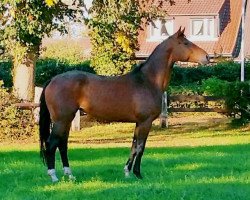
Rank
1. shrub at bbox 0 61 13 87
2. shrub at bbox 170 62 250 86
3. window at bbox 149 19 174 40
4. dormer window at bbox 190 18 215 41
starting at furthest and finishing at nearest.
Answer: window at bbox 149 19 174 40 < dormer window at bbox 190 18 215 41 < shrub at bbox 170 62 250 86 < shrub at bbox 0 61 13 87

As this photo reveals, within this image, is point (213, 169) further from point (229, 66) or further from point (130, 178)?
point (229, 66)

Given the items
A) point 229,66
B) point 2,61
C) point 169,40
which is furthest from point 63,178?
point 229,66

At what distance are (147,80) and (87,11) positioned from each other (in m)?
11.4

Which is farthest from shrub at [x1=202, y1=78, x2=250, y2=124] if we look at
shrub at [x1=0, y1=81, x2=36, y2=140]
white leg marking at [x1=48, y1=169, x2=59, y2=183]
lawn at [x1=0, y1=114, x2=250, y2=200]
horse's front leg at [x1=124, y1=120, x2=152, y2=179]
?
white leg marking at [x1=48, y1=169, x2=59, y2=183]

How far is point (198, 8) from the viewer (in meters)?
53.7

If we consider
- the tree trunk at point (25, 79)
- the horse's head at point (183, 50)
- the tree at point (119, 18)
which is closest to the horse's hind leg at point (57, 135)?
the horse's head at point (183, 50)

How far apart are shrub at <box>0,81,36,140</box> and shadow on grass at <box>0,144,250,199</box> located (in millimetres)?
4782

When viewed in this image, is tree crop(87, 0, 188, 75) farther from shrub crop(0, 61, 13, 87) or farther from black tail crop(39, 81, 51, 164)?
black tail crop(39, 81, 51, 164)

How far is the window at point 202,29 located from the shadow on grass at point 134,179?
122ft

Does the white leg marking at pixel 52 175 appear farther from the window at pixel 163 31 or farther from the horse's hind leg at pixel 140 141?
the window at pixel 163 31

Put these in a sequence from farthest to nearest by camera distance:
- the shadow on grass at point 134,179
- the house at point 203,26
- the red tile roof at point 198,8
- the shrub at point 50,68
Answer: the red tile roof at point 198,8, the house at point 203,26, the shrub at point 50,68, the shadow on grass at point 134,179

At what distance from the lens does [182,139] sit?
22859 mm

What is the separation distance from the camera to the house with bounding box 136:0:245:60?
52594mm

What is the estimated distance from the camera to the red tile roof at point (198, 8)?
173 feet
